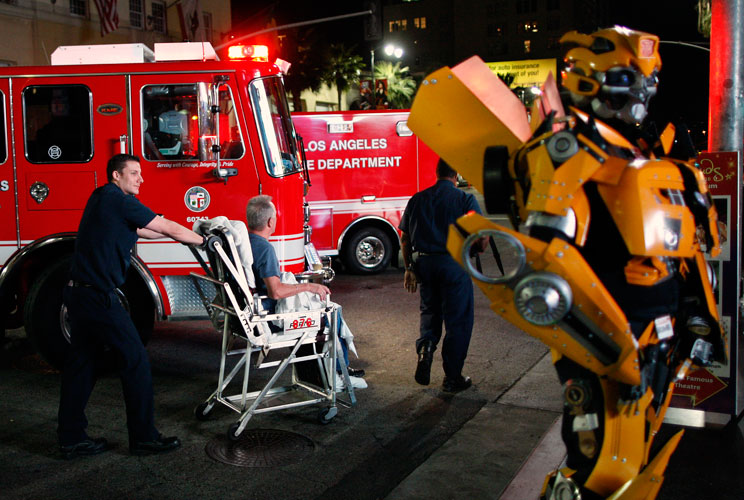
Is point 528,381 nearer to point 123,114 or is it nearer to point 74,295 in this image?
point 74,295

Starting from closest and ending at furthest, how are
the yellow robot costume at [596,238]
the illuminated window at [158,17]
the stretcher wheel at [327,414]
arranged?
the yellow robot costume at [596,238] → the stretcher wheel at [327,414] → the illuminated window at [158,17]

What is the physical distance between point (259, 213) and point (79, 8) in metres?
21.6

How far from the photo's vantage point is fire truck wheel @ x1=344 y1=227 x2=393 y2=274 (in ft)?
40.1

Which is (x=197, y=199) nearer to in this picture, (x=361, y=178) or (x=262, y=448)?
(x=262, y=448)

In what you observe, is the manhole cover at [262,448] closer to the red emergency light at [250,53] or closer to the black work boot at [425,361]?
the black work boot at [425,361]

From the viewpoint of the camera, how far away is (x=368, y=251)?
12.4 meters

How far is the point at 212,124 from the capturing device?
652 centimetres

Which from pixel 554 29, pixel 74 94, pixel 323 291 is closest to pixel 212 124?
pixel 74 94

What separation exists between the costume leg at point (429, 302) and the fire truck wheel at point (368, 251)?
6.34 m

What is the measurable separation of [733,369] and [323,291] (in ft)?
9.38

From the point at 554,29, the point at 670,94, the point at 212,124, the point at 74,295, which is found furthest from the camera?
the point at 554,29

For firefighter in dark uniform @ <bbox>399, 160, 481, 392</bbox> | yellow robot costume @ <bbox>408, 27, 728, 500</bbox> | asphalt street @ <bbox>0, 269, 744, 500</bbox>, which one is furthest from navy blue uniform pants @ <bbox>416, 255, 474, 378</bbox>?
yellow robot costume @ <bbox>408, 27, 728, 500</bbox>

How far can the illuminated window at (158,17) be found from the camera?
26484 millimetres

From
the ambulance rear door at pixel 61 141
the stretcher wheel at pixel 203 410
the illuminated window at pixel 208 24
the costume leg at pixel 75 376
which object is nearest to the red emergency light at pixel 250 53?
the ambulance rear door at pixel 61 141
